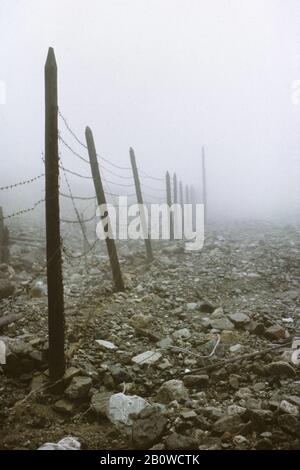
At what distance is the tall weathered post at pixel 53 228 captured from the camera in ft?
13.5

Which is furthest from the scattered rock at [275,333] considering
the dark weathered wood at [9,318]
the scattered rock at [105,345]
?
the dark weathered wood at [9,318]

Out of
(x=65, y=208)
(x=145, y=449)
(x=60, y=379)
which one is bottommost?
(x=145, y=449)

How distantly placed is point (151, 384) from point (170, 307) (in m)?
2.78

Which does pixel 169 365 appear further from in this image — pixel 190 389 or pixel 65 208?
pixel 65 208

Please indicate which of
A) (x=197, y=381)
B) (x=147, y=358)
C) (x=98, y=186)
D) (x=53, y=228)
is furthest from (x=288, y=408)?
(x=98, y=186)

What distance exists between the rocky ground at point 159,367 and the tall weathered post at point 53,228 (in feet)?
0.80

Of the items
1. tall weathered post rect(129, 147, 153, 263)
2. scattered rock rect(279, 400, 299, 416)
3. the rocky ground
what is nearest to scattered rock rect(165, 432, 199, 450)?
the rocky ground

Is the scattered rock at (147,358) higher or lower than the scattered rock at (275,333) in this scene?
lower

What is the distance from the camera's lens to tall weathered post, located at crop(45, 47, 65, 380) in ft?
13.5

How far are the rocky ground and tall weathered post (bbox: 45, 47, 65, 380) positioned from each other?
24 centimetres

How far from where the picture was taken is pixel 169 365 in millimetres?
4828

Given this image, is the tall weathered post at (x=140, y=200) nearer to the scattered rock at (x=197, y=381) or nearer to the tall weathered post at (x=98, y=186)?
the tall weathered post at (x=98, y=186)

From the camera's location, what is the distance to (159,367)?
15.7 feet
